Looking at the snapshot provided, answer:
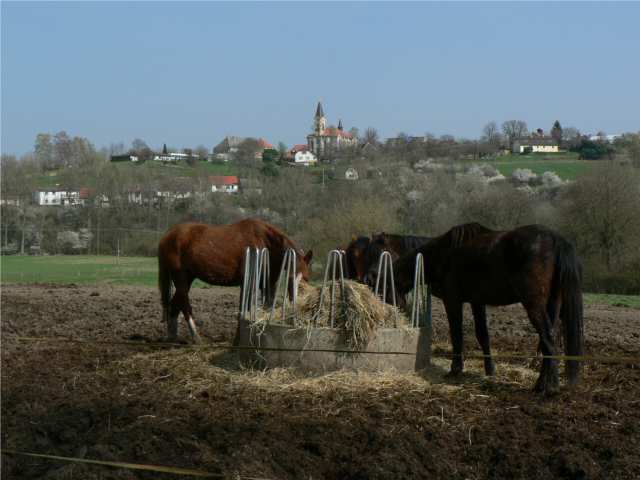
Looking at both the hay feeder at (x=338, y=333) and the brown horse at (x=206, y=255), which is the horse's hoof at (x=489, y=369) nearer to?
the hay feeder at (x=338, y=333)

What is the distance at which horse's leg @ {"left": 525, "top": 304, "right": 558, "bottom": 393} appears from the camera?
24.7 ft

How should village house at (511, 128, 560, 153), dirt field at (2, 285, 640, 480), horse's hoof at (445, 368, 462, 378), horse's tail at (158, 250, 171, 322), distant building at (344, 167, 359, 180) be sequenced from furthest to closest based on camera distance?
village house at (511, 128, 560, 153)
distant building at (344, 167, 359, 180)
horse's tail at (158, 250, 171, 322)
horse's hoof at (445, 368, 462, 378)
dirt field at (2, 285, 640, 480)

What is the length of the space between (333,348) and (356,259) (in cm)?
284

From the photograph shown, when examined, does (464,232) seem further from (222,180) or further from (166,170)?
(166,170)

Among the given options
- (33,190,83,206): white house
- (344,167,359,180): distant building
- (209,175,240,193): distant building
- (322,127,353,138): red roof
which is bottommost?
(33,190,83,206): white house

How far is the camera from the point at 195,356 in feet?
30.8

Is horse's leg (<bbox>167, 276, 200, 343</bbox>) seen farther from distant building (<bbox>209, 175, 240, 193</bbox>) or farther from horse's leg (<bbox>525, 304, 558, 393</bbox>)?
distant building (<bbox>209, 175, 240, 193</bbox>)

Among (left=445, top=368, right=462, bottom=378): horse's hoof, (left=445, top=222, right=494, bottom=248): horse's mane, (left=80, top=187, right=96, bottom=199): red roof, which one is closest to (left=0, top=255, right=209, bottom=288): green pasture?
(left=80, top=187, right=96, bottom=199): red roof

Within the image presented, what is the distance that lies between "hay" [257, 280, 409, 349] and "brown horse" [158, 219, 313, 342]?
2.28 meters

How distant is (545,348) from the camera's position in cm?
774

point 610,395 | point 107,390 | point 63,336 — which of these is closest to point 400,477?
point 610,395

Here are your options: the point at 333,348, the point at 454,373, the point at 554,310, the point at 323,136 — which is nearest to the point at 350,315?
the point at 333,348

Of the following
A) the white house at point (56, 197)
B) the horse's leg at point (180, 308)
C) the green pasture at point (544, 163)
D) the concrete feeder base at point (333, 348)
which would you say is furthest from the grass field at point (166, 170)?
the concrete feeder base at point (333, 348)

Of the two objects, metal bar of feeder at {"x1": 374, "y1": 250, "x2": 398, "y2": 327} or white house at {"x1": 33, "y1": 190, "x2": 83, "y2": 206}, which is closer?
metal bar of feeder at {"x1": 374, "y1": 250, "x2": 398, "y2": 327}
